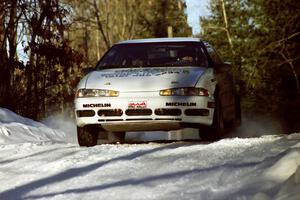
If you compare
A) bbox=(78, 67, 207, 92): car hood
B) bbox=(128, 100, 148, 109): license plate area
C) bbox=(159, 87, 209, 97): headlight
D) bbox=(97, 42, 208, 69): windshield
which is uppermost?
Answer: bbox=(97, 42, 208, 69): windshield

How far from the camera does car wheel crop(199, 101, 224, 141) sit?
9086 millimetres

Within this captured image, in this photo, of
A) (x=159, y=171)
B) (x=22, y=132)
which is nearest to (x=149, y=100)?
(x=159, y=171)

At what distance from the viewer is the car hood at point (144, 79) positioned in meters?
8.66

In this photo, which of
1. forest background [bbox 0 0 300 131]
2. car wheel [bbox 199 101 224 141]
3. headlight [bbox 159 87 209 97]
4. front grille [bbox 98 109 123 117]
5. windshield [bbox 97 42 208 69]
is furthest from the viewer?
forest background [bbox 0 0 300 131]

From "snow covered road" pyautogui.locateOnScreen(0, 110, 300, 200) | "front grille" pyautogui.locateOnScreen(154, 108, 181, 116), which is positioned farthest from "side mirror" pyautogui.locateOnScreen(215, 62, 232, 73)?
"snow covered road" pyautogui.locateOnScreen(0, 110, 300, 200)

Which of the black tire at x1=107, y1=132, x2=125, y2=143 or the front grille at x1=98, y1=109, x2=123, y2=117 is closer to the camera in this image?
the front grille at x1=98, y1=109, x2=123, y2=117

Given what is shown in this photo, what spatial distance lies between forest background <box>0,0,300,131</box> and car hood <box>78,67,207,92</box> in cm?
216

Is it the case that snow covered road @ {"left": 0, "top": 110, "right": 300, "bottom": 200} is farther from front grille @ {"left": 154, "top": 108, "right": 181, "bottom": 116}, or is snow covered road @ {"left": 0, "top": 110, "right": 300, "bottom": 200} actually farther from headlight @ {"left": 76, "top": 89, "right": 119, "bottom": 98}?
headlight @ {"left": 76, "top": 89, "right": 119, "bottom": 98}

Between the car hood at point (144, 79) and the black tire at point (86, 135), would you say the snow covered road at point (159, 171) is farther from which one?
the car hood at point (144, 79)

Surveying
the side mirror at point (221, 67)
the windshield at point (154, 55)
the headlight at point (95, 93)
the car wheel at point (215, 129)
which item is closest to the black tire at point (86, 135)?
the headlight at point (95, 93)

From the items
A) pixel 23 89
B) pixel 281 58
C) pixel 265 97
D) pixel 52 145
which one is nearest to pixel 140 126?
pixel 52 145

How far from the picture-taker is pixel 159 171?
643 centimetres

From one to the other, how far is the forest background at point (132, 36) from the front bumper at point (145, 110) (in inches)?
93.4

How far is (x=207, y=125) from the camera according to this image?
8.96 meters
